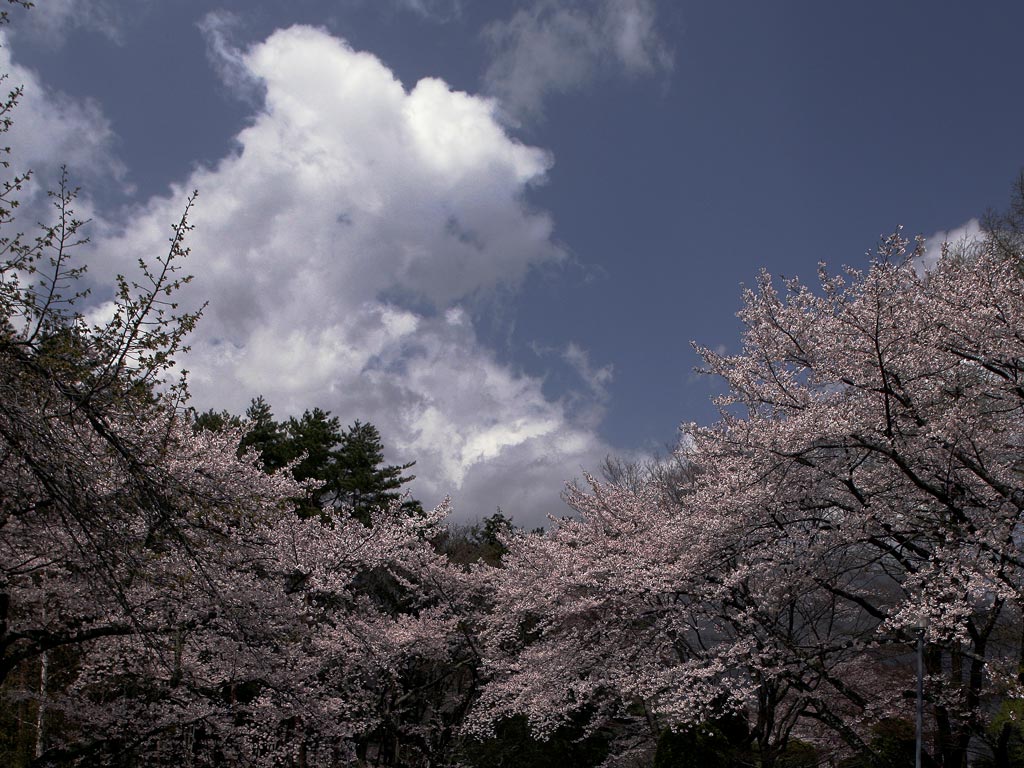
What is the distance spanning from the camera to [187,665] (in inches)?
434

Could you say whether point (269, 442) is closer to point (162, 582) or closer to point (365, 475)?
point (365, 475)

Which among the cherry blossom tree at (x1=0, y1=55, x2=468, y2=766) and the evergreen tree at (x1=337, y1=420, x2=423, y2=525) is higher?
the evergreen tree at (x1=337, y1=420, x2=423, y2=525)

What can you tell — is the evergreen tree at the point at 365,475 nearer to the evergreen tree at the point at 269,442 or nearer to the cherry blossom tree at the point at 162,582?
the evergreen tree at the point at 269,442

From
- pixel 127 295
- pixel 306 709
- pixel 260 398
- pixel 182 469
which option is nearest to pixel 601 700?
pixel 306 709

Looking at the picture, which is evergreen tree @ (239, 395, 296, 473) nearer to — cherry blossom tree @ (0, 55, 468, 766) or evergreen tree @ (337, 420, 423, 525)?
evergreen tree @ (337, 420, 423, 525)

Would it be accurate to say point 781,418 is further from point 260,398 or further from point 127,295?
point 260,398

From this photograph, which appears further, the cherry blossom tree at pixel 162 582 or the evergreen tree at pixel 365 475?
the evergreen tree at pixel 365 475

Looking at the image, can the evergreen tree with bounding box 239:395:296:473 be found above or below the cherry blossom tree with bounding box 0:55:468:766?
above

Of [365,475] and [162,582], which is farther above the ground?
[365,475]

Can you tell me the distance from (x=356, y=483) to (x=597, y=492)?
48.4 feet

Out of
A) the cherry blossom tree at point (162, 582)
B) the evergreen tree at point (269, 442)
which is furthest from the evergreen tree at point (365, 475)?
the cherry blossom tree at point (162, 582)

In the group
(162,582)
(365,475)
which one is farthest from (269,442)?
(162,582)

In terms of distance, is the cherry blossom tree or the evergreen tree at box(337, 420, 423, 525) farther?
the evergreen tree at box(337, 420, 423, 525)

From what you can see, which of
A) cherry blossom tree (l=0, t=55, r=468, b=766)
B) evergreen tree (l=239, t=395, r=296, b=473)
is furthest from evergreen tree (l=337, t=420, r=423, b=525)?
cherry blossom tree (l=0, t=55, r=468, b=766)
